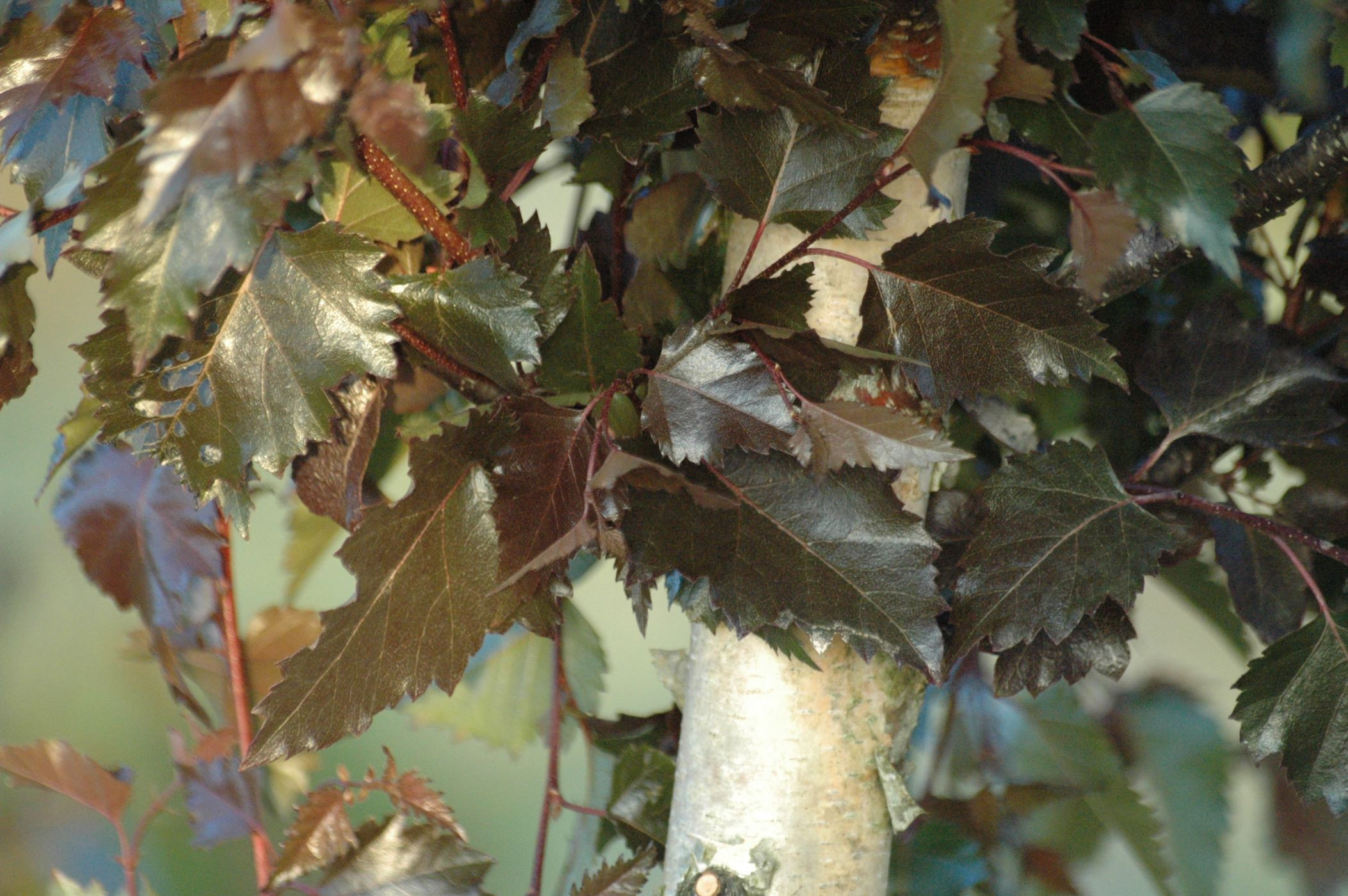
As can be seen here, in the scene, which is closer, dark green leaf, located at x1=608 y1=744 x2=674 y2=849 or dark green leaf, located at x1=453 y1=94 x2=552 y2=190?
dark green leaf, located at x1=453 y1=94 x2=552 y2=190

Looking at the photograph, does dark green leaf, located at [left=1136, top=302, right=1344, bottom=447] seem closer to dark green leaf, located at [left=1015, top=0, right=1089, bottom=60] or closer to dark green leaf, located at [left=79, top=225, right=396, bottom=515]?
dark green leaf, located at [left=1015, top=0, right=1089, bottom=60]

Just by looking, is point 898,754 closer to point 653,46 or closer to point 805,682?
point 805,682

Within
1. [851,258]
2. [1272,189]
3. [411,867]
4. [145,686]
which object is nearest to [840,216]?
[851,258]

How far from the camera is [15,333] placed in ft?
0.86

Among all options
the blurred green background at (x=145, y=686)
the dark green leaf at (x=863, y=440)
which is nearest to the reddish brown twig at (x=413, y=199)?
the dark green leaf at (x=863, y=440)

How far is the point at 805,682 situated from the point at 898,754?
4cm

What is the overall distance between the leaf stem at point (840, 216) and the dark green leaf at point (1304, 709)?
174mm

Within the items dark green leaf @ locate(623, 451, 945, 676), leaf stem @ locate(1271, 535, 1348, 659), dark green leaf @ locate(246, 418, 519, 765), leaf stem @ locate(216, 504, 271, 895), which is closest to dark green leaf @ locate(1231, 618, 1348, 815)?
leaf stem @ locate(1271, 535, 1348, 659)

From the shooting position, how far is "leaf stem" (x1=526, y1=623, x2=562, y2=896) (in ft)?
1.18

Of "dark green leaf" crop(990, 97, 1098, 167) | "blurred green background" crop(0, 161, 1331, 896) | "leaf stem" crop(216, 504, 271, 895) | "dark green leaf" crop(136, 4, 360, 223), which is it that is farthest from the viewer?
"blurred green background" crop(0, 161, 1331, 896)

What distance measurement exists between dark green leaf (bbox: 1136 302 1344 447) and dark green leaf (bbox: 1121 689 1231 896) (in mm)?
168

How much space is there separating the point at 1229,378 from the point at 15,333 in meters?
0.35

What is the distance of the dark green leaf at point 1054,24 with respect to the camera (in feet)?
0.85

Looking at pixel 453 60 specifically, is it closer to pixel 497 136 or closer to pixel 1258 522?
pixel 497 136
